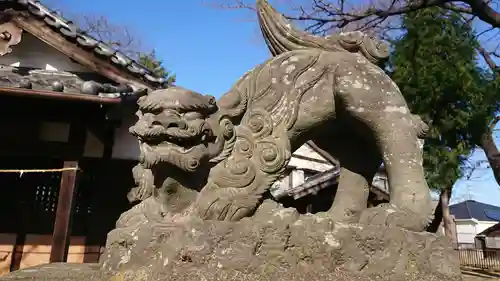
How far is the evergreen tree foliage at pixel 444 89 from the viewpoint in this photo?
766 centimetres

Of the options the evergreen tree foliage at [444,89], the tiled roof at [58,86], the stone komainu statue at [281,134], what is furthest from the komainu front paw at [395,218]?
the evergreen tree foliage at [444,89]

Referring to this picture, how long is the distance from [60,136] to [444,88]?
21.7 feet

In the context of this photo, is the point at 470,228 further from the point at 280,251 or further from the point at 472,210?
the point at 280,251

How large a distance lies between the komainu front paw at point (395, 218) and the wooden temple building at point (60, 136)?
3627mm

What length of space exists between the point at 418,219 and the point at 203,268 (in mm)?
1043

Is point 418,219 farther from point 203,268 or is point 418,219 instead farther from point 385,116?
point 203,268

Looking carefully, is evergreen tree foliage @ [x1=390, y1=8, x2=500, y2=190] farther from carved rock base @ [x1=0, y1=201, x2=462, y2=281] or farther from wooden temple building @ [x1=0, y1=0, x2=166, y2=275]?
carved rock base @ [x1=0, y1=201, x2=462, y2=281]

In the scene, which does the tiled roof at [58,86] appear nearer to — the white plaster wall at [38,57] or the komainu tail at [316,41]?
the white plaster wall at [38,57]

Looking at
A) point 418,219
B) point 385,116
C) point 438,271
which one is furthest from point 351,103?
point 438,271

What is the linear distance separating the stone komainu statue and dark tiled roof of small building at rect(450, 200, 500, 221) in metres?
37.2

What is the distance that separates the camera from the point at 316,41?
2.43m

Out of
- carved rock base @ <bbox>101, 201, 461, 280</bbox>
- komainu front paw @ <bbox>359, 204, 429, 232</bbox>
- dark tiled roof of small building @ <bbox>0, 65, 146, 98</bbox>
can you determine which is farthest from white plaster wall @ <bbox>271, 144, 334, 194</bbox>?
carved rock base @ <bbox>101, 201, 461, 280</bbox>

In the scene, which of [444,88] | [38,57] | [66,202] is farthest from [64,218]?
[444,88]

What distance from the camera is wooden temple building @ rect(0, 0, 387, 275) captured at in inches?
200
